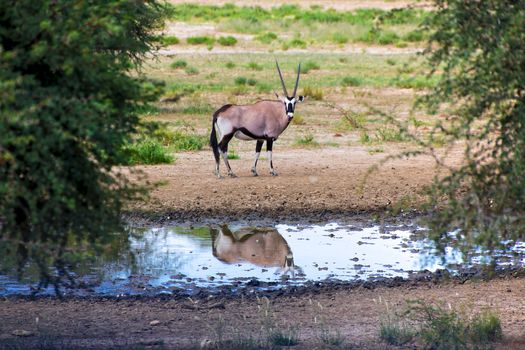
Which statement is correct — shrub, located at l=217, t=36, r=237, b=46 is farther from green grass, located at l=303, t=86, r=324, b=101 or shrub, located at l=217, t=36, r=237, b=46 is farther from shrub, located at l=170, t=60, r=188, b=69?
green grass, located at l=303, t=86, r=324, b=101

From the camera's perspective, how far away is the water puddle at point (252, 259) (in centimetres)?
1245

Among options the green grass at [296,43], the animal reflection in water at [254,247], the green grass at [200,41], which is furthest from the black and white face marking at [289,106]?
the green grass at [200,41]

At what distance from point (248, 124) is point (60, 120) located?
10.9m

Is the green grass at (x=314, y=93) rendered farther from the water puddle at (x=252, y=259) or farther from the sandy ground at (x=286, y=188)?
the water puddle at (x=252, y=259)

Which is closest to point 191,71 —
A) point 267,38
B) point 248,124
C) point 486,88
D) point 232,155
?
point 267,38

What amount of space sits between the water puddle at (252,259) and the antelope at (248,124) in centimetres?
272

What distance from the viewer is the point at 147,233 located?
1515 centimetres

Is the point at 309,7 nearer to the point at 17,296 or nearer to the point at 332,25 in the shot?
the point at 332,25

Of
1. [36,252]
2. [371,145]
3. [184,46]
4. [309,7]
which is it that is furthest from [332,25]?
[36,252]

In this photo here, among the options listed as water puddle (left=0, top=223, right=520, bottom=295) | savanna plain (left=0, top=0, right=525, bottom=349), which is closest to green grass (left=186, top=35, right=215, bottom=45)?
savanna plain (left=0, top=0, right=525, bottom=349)

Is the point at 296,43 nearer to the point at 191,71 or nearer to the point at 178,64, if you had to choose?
the point at 178,64

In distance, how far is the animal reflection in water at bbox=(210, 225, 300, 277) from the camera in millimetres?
13656

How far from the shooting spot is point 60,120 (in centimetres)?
727

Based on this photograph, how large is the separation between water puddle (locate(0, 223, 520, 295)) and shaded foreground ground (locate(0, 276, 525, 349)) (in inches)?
20.2
